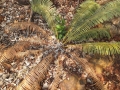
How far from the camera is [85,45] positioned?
5.83m

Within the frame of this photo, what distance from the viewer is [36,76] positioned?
530cm

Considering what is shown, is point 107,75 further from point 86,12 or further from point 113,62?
point 86,12

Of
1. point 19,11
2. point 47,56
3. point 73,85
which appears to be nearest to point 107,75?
point 73,85

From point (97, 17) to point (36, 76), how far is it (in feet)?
7.77

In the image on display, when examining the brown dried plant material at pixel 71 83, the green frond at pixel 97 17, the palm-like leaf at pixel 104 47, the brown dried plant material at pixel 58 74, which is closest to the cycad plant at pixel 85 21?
the green frond at pixel 97 17

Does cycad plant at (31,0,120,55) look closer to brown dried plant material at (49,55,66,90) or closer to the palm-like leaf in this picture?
the palm-like leaf

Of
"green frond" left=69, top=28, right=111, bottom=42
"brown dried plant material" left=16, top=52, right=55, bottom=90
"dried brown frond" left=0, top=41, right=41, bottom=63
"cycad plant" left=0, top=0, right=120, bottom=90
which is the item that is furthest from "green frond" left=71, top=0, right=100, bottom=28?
"dried brown frond" left=0, top=41, right=41, bottom=63

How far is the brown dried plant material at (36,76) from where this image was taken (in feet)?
16.3

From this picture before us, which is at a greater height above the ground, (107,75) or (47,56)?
(47,56)

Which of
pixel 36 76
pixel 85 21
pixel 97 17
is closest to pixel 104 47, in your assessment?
pixel 97 17

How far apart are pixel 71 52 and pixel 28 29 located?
5.48ft

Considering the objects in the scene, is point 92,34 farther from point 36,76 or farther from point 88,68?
point 36,76

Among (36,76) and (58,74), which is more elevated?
(36,76)

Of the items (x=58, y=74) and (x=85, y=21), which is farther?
(x=85, y=21)
